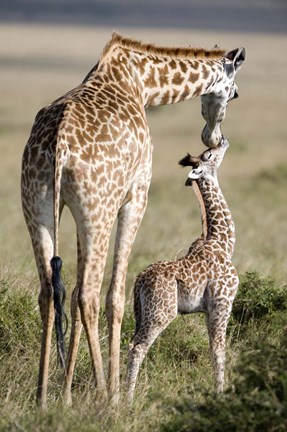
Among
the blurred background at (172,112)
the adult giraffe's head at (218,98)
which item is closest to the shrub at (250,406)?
the adult giraffe's head at (218,98)

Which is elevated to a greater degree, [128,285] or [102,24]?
[102,24]

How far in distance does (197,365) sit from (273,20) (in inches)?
4884

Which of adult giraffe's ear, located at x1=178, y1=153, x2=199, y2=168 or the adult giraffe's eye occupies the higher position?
the adult giraffe's eye

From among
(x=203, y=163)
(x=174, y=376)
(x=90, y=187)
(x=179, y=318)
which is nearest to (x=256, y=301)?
(x=179, y=318)

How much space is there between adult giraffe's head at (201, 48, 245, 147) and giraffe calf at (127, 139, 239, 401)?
41.4 inches

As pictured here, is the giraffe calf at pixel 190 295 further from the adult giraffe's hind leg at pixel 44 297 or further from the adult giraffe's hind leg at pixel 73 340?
the adult giraffe's hind leg at pixel 44 297

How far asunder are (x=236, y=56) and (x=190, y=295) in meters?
2.39

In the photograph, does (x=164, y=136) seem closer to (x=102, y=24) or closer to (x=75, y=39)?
(x=75, y=39)

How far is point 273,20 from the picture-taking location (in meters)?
129

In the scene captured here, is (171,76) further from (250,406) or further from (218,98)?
(250,406)

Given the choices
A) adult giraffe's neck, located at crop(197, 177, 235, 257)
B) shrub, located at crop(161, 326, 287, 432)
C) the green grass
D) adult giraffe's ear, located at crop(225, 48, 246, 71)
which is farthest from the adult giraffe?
adult giraffe's ear, located at crop(225, 48, 246, 71)

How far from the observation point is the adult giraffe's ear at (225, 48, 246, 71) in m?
8.83

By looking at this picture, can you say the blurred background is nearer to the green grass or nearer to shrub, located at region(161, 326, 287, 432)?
the green grass

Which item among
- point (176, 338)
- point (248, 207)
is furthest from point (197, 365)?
point (248, 207)
